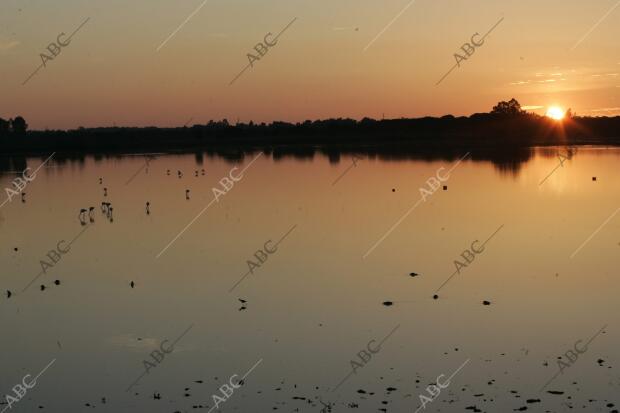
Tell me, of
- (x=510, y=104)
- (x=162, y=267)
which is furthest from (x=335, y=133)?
(x=162, y=267)

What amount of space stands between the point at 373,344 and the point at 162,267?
10.1 m

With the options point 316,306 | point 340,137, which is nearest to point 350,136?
point 340,137

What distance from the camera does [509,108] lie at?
148 meters

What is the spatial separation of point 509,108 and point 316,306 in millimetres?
136850

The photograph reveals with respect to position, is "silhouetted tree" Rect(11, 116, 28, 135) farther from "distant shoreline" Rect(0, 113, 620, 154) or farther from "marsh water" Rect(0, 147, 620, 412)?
"marsh water" Rect(0, 147, 620, 412)

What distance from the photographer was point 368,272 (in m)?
21.5

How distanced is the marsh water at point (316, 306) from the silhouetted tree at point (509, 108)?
112298mm

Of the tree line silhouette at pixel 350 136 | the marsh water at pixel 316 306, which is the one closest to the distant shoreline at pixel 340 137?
the tree line silhouette at pixel 350 136

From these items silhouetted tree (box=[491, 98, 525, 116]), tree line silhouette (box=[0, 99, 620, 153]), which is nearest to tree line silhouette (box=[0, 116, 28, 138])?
tree line silhouette (box=[0, 99, 620, 153])

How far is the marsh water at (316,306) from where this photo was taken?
12891 mm

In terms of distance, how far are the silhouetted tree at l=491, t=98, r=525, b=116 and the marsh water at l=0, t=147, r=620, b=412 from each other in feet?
368

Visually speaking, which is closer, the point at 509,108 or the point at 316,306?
the point at 316,306

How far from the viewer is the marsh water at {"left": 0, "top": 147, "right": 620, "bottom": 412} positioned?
42.3 ft

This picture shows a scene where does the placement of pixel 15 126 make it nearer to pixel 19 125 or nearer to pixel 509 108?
pixel 19 125
